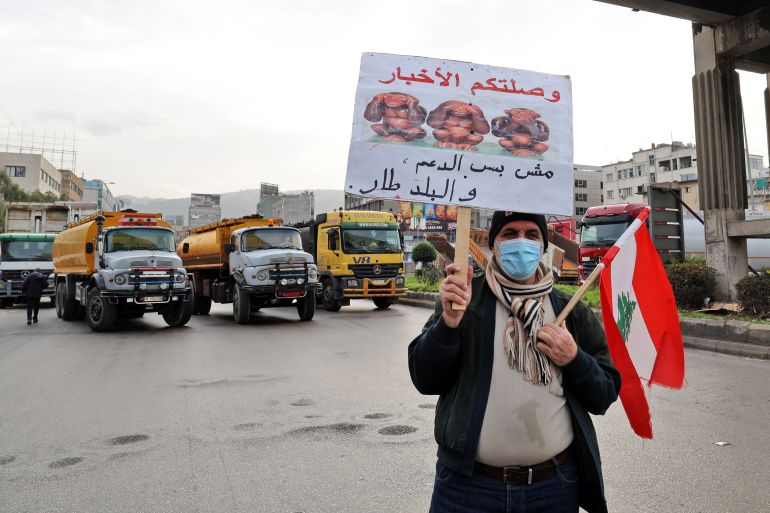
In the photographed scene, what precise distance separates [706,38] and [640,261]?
15.2m

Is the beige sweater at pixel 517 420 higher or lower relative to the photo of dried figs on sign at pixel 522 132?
lower

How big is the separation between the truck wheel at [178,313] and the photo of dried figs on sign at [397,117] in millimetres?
13426

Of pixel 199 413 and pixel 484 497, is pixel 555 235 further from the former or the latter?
pixel 484 497

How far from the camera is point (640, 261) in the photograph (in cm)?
270

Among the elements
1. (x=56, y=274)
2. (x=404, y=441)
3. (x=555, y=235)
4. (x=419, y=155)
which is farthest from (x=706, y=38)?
(x=555, y=235)

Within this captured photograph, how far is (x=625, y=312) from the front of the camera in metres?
2.59

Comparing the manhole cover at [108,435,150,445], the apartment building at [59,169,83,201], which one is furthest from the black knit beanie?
the apartment building at [59,169,83,201]

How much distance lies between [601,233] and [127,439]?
19.7m

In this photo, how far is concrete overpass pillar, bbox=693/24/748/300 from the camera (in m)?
14.7

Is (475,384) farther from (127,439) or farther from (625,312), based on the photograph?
(127,439)

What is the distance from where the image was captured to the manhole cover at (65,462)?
4.51 m

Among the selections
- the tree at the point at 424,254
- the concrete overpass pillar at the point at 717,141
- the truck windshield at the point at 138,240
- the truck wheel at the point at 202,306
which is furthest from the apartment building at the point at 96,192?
the concrete overpass pillar at the point at 717,141

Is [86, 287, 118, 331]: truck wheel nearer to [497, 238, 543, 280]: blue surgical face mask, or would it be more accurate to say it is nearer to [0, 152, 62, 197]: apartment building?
[497, 238, 543, 280]: blue surgical face mask

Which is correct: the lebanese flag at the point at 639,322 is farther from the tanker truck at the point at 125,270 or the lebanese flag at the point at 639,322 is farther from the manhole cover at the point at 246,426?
the tanker truck at the point at 125,270
